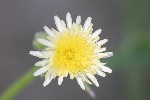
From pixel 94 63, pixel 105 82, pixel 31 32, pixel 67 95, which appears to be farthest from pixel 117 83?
pixel 94 63

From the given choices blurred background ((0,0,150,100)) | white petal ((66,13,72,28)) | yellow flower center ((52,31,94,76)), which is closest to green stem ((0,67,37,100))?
yellow flower center ((52,31,94,76))

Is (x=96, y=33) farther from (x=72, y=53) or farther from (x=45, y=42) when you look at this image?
(x=45, y=42)

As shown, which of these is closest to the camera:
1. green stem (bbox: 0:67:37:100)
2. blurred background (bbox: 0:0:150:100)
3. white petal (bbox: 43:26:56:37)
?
white petal (bbox: 43:26:56:37)

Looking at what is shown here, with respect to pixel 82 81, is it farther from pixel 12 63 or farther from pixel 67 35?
pixel 12 63

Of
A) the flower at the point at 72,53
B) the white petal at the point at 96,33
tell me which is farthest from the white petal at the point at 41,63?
the white petal at the point at 96,33

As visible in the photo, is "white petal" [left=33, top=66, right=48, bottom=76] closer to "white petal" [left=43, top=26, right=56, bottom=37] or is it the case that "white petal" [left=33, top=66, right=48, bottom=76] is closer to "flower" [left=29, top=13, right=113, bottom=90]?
"flower" [left=29, top=13, right=113, bottom=90]

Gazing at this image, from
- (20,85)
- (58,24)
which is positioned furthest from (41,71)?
(20,85)
